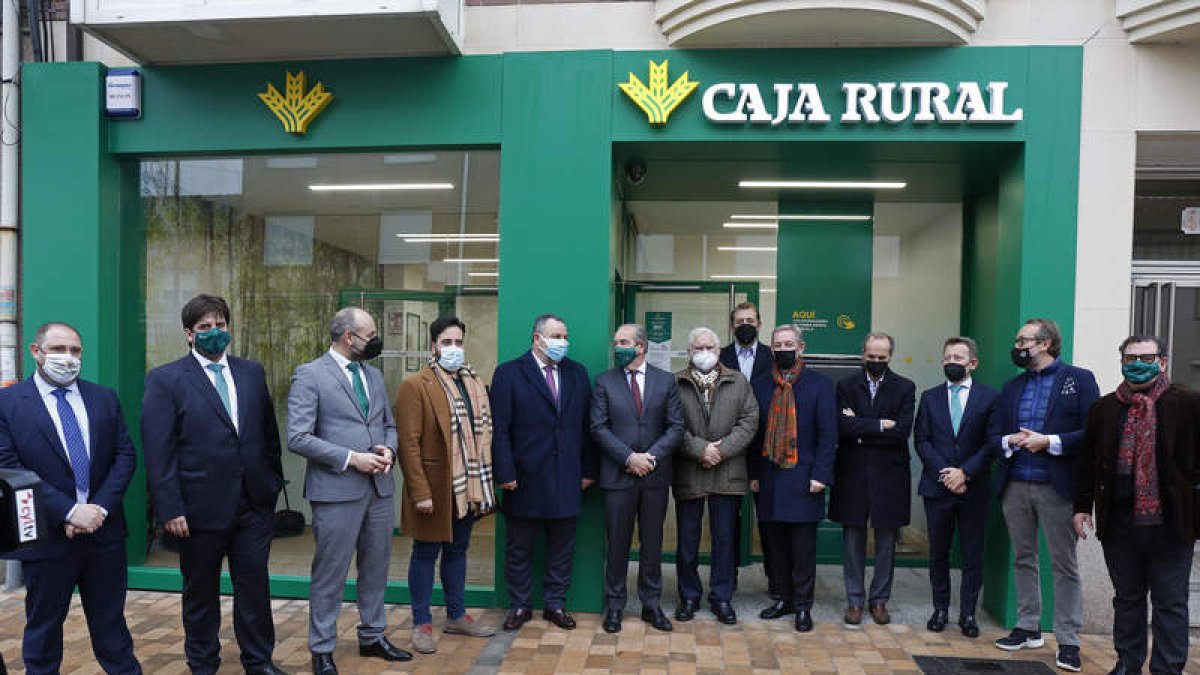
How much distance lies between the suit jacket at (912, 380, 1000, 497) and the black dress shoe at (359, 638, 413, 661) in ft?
11.0

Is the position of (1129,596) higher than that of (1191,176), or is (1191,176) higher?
(1191,176)

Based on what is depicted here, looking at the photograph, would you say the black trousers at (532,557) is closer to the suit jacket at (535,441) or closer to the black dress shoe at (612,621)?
the suit jacket at (535,441)

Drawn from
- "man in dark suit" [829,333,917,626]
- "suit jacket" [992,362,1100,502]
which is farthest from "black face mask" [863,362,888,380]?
"suit jacket" [992,362,1100,502]

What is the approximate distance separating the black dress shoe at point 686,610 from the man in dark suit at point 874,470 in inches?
40.0

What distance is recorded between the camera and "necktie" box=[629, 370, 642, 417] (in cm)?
499

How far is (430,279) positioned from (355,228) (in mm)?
756

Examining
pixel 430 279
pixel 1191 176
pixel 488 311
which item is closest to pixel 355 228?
pixel 430 279

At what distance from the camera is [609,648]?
15.4ft

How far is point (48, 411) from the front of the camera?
3.75 m

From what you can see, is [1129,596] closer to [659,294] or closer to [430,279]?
[659,294]

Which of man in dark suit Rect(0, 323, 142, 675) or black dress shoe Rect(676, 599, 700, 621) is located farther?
black dress shoe Rect(676, 599, 700, 621)

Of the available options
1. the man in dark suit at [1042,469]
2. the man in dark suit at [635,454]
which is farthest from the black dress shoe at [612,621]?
the man in dark suit at [1042,469]

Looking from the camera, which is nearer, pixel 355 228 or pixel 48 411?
pixel 48 411

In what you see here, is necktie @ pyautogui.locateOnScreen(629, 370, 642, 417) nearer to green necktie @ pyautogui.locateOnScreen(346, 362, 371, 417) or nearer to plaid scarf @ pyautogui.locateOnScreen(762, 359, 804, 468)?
plaid scarf @ pyautogui.locateOnScreen(762, 359, 804, 468)
